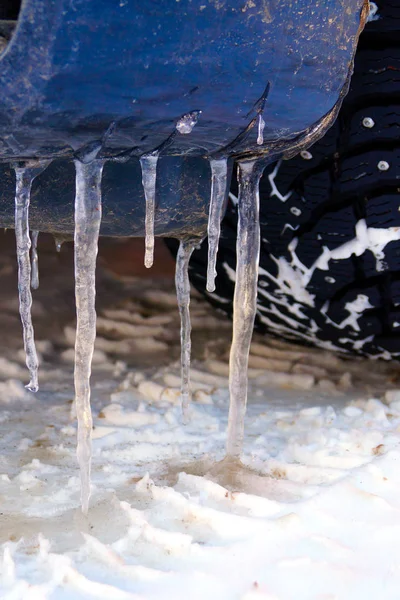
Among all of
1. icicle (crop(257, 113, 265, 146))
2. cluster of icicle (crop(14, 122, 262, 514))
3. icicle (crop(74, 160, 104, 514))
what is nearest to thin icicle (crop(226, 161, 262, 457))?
cluster of icicle (crop(14, 122, 262, 514))

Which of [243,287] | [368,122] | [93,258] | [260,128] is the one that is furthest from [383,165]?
[93,258]

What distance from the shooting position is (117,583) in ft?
3.06

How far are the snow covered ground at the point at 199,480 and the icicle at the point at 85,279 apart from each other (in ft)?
0.37

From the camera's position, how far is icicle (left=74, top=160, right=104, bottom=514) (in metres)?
0.98

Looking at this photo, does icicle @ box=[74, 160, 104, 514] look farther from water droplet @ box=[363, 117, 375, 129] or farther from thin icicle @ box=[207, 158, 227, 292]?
water droplet @ box=[363, 117, 375, 129]

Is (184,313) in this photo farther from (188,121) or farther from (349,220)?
(188,121)

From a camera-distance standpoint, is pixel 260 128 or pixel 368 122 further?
pixel 368 122

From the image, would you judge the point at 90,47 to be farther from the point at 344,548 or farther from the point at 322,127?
the point at 344,548

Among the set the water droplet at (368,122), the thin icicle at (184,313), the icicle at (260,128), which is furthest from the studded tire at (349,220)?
the icicle at (260,128)

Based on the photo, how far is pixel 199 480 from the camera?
1202mm

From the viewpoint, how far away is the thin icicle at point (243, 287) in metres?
1.15

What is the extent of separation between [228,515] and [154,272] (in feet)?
5.22

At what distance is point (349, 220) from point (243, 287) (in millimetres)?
333

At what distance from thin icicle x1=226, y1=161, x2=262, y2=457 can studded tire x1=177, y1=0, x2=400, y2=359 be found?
0.30 meters
